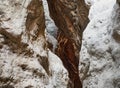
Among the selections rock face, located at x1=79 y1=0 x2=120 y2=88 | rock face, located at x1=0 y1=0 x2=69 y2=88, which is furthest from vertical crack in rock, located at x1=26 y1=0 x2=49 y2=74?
rock face, located at x1=79 y1=0 x2=120 y2=88

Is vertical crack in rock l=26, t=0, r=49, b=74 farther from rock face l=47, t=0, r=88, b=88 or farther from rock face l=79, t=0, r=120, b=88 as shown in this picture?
rock face l=47, t=0, r=88, b=88

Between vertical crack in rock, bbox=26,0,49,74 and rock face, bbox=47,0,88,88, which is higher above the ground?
vertical crack in rock, bbox=26,0,49,74

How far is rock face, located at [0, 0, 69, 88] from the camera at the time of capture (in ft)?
12.9

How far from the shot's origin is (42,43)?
15.7ft

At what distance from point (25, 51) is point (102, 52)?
4.69 ft

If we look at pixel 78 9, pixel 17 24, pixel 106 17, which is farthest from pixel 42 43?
pixel 78 9

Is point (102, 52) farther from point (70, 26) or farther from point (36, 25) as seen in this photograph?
point (70, 26)

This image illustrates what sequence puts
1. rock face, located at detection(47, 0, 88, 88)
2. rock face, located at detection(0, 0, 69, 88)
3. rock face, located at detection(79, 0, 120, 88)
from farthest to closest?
rock face, located at detection(47, 0, 88, 88)
rock face, located at detection(79, 0, 120, 88)
rock face, located at detection(0, 0, 69, 88)

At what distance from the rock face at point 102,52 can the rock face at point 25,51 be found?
18.4 inches

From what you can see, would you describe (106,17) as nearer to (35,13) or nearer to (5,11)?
(35,13)

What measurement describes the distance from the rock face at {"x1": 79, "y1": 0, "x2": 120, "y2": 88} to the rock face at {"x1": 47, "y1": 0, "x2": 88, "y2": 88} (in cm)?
113

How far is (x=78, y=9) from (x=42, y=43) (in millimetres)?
2359

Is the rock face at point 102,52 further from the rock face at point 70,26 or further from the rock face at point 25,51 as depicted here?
the rock face at point 70,26

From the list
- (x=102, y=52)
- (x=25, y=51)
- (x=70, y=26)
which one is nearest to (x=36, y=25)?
(x=25, y=51)
